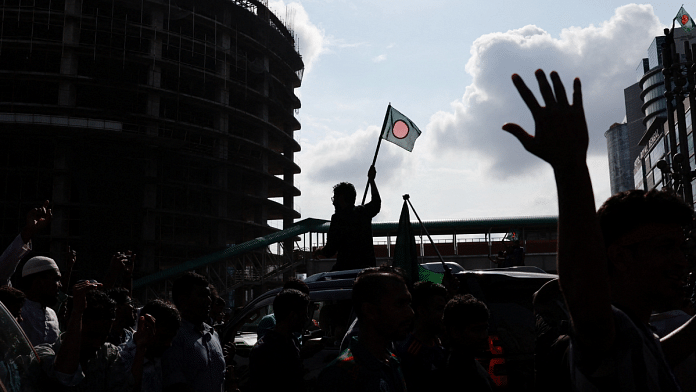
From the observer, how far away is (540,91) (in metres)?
1.41

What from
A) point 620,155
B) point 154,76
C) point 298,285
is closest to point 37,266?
point 298,285

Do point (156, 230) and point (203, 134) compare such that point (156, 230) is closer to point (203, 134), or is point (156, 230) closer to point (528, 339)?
point (203, 134)

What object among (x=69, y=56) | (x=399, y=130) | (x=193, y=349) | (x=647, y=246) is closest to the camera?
(x=647, y=246)

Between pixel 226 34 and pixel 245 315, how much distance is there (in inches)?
1836

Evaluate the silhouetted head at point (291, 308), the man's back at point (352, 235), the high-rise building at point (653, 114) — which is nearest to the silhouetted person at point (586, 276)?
the silhouetted head at point (291, 308)

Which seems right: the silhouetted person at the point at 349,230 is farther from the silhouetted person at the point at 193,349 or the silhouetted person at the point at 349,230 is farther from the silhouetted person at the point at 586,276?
the silhouetted person at the point at 586,276

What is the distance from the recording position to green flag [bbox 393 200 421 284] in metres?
6.89

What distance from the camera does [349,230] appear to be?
20.6 feet

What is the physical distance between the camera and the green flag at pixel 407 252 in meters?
6.89

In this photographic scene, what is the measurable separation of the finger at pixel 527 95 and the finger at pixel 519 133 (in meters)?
0.06

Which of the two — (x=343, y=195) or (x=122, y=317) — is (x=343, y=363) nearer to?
(x=122, y=317)

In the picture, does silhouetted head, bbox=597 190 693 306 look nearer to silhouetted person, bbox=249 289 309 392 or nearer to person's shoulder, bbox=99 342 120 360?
silhouetted person, bbox=249 289 309 392

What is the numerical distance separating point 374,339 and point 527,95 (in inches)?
65.0

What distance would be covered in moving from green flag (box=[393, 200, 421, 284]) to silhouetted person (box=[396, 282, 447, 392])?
2.48 m
